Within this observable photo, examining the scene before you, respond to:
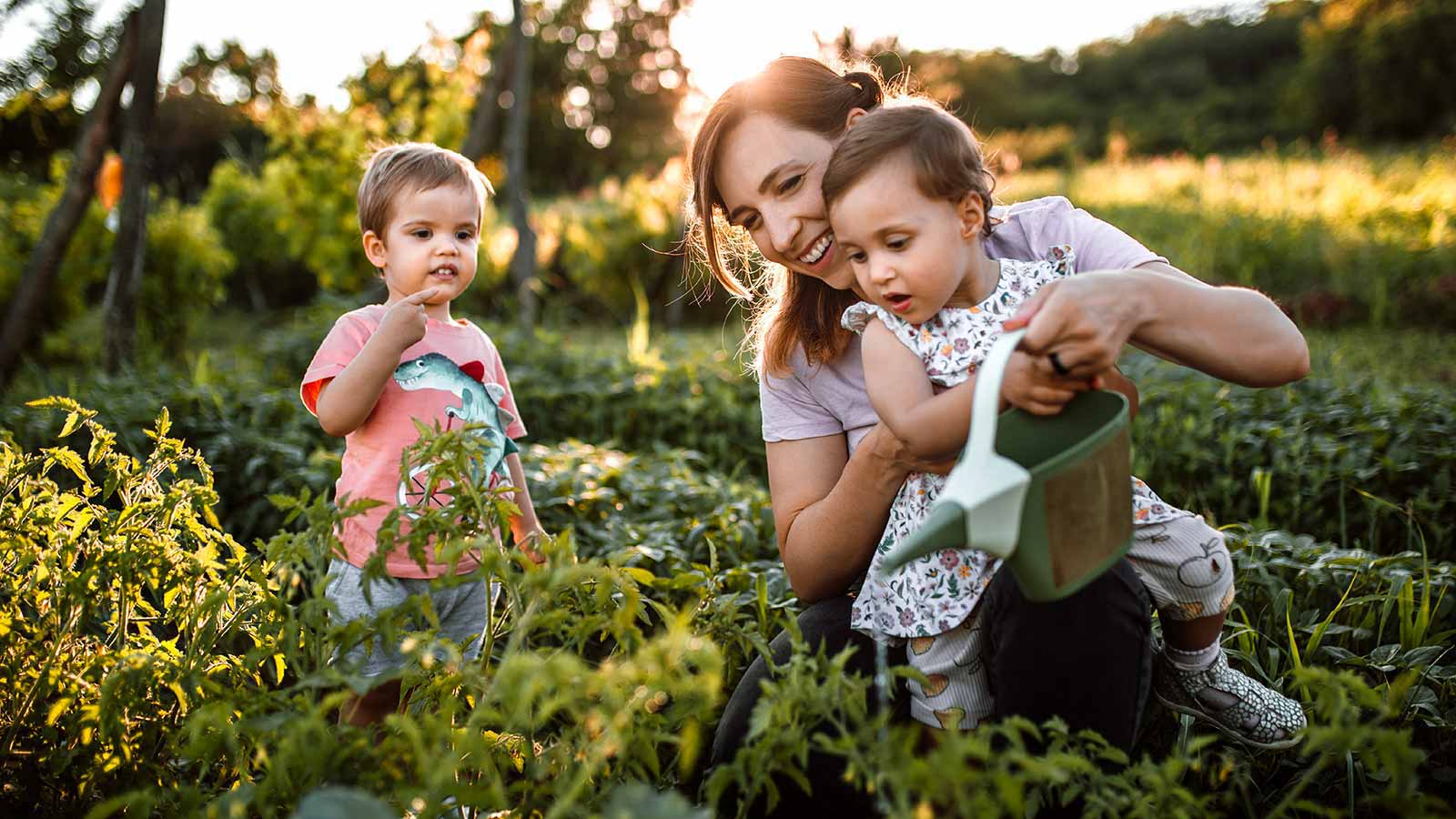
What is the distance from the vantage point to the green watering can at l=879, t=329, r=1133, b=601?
104cm

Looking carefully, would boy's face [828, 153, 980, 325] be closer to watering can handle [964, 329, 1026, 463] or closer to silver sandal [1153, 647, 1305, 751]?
watering can handle [964, 329, 1026, 463]

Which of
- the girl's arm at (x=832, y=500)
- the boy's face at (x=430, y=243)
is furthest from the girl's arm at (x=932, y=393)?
the boy's face at (x=430, y=243)

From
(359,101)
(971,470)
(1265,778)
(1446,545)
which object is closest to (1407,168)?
(1446,545)

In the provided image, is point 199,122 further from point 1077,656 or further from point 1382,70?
point 1382,70

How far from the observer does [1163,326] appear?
4.37 ft

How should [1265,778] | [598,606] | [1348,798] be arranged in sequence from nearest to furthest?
1. [598,606]
2. [1348,798]
3. [1265,778]

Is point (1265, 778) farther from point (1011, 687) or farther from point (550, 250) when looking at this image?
point (550, 250)

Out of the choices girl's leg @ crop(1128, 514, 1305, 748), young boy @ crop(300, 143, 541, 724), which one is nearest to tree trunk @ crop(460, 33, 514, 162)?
young boy @ crop(300, 143, 541, 724)

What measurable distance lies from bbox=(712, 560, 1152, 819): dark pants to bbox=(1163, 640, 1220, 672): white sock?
0.59ft

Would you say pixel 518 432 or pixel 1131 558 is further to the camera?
pixel 518 432

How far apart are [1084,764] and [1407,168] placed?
14.6 metres

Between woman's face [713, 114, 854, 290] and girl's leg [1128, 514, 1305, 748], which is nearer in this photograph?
girl's leg [1128, 514, 1305, 748]

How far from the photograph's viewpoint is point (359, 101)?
23.3 feet

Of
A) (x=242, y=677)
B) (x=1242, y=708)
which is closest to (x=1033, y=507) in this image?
(x=1242, y=708)
